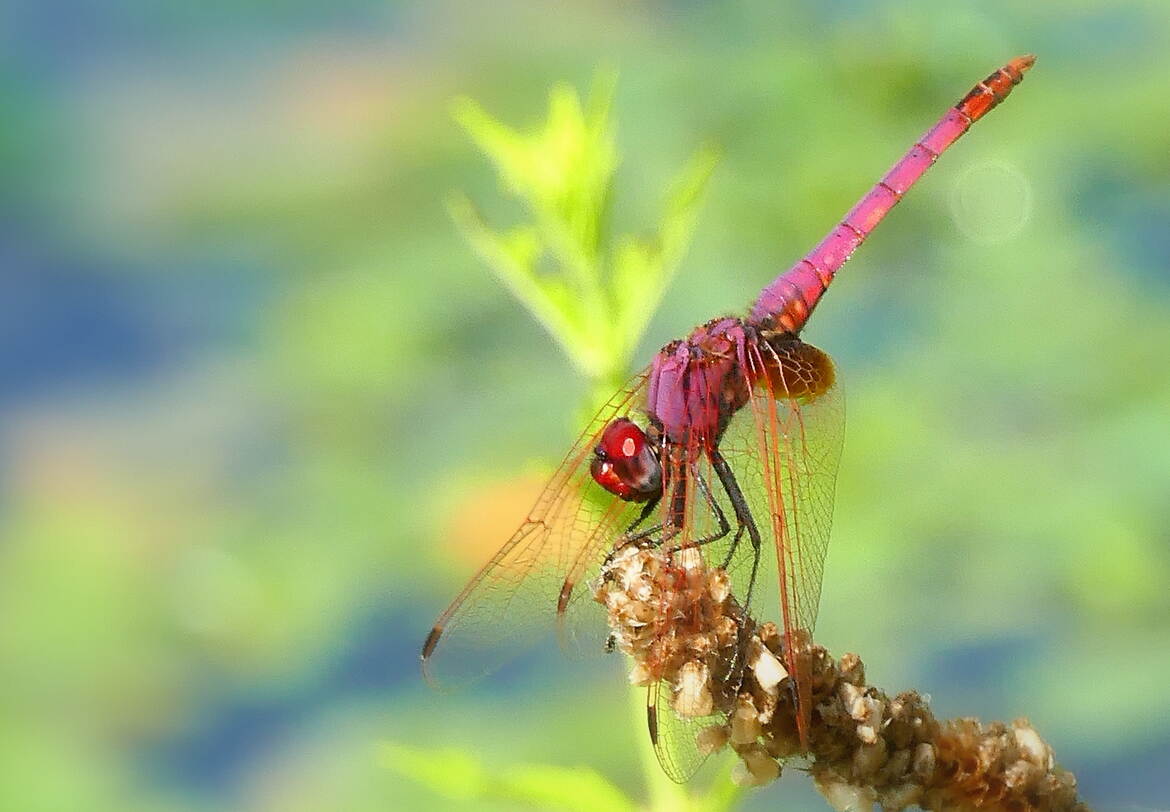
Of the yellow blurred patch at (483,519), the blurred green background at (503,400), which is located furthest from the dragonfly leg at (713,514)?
the yellow blurred patch at (483,519)

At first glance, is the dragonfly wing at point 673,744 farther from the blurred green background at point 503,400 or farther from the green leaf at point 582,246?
the blurred green background at point 503,400

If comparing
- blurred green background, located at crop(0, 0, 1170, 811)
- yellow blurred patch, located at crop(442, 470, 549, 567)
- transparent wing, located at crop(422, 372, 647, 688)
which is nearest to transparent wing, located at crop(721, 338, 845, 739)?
transparent wing, located at crop(422, 372, 647, 688)

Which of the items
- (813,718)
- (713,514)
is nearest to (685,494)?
(713,514)

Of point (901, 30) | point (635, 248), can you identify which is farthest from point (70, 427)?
point (635, 248)

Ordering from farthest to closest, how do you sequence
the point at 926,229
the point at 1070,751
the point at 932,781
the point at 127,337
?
1. the point at 127,337
2. the point at 926,229
3. the point at 1070,751
4. the point at 932,781

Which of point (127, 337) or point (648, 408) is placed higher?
point (127, 337)

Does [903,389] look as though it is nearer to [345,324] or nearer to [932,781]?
[345,324]
